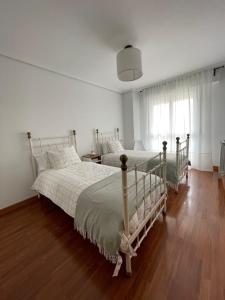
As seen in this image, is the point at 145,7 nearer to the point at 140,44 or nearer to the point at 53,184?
the point at 140,44

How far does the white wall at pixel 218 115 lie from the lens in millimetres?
3421

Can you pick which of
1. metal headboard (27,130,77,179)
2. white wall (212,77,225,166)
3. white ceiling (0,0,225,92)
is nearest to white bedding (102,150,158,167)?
metal headboard (27,130,77,179)

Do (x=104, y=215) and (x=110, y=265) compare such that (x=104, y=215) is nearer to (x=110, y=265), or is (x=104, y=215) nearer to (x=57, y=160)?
(x=110, y=265)

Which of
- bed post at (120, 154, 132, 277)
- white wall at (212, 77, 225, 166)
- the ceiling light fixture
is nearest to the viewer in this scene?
bed post at (120, 154, 132, 277)

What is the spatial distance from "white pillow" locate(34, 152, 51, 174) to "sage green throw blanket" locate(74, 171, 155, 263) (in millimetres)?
1342

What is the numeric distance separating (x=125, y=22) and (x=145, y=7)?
279 millimetres

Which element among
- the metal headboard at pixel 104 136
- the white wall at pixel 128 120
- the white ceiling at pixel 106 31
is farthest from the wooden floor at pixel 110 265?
the white wall at pixel 128 120

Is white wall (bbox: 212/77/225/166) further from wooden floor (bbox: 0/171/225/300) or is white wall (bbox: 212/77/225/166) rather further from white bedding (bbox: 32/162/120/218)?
white bedding (bbox: 32/162/120/218)

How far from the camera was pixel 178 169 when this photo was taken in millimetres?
2674

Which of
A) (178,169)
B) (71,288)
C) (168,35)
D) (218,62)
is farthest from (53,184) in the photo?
(218,62)

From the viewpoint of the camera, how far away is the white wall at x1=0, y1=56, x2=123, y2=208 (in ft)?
7.88

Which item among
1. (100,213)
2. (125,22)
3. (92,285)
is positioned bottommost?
(92,285)

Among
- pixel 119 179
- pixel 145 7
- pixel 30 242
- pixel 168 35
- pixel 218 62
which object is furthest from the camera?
pixel 218 62

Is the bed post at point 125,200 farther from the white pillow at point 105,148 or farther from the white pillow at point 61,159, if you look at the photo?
Result: the white pillow at point 105,148
